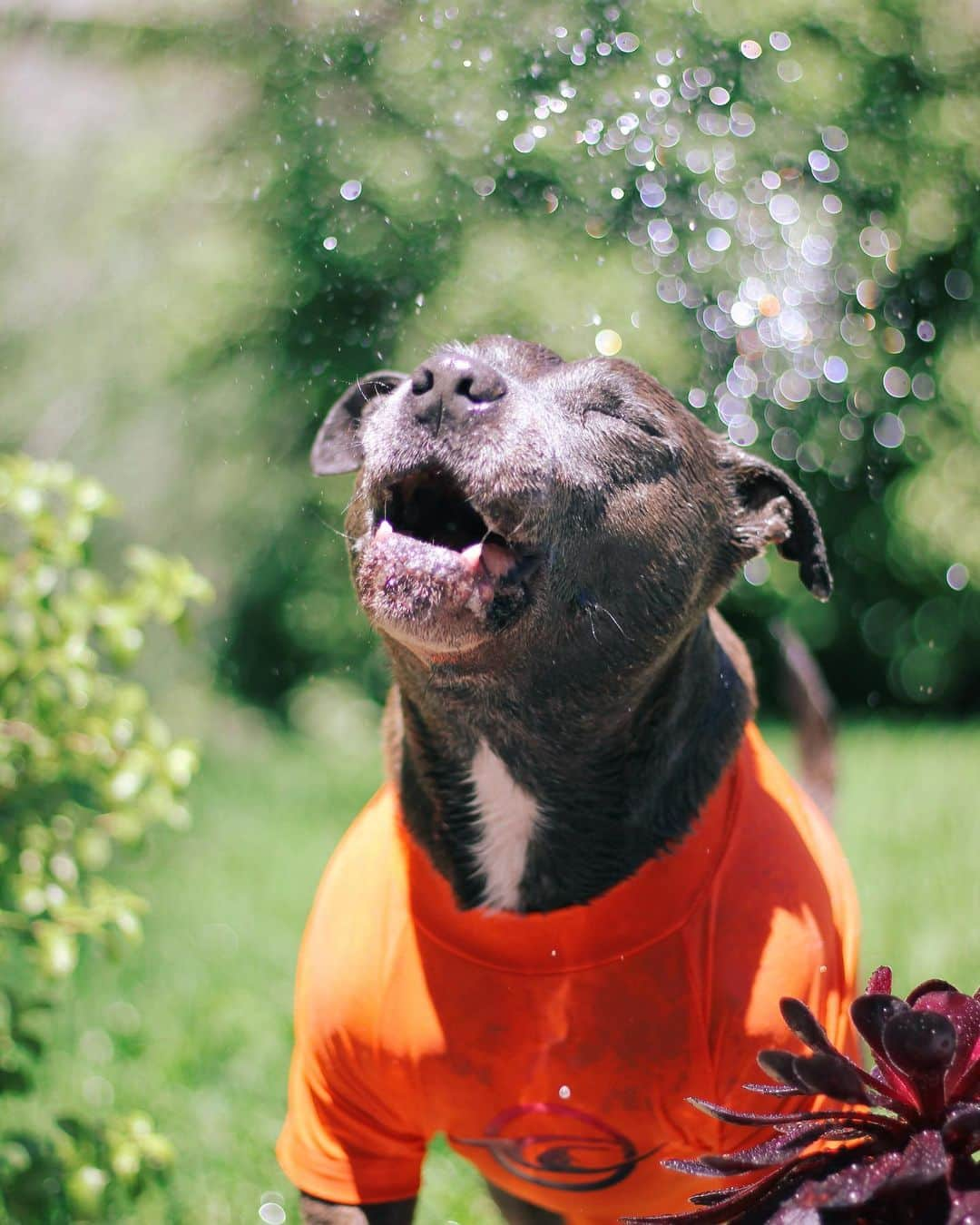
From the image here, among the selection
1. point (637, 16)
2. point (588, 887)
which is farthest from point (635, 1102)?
point (637, 16)

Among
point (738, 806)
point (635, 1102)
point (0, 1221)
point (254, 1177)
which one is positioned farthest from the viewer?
point (254, 1177)

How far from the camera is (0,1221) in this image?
10.0 ft

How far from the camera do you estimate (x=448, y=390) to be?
7.13 feet

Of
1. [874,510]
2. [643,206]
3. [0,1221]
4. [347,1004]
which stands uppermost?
[643,206]

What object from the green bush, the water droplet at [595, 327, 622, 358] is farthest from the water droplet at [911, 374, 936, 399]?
the green bush

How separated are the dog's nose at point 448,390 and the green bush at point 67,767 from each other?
89cm

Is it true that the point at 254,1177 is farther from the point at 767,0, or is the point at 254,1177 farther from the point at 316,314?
the point at 767,0

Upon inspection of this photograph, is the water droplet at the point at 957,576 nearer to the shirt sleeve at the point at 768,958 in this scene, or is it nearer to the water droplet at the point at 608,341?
the water droplet at the point at 608,341

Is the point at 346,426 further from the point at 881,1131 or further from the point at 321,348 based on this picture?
the point at 881,1131

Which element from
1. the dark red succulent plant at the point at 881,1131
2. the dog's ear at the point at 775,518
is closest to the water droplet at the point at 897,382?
the dog's ear at the point at 775,518

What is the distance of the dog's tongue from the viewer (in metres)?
2.17

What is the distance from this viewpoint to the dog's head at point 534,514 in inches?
85.2

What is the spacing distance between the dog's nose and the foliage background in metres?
0.86

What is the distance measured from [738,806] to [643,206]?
152 cm
